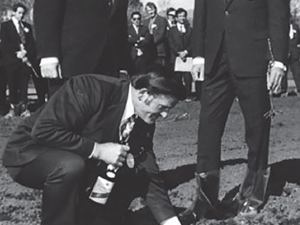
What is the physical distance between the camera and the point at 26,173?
4219 mm

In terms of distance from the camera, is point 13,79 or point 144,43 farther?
point 144,43

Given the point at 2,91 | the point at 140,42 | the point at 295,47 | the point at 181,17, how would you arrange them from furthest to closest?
the point at 295,47 → the point at 181,17 → the point at 140,42 → the point at 2,91

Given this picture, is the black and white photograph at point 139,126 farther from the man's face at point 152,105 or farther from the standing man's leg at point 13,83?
the standing man's leg at point 13,83

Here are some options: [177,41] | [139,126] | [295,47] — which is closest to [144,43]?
[177,41]

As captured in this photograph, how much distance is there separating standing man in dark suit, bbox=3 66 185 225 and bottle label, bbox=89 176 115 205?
62mm

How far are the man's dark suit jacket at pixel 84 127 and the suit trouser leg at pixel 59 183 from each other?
0.05m

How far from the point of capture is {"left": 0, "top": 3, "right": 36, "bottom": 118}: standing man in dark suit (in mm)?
12836

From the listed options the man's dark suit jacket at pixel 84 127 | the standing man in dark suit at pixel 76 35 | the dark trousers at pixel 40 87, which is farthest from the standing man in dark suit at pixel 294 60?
the man's dark suit jacket at pixel 84 127

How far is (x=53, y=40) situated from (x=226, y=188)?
2.15m

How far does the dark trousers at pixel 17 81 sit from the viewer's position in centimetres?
1291

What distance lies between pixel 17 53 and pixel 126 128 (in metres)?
9.05

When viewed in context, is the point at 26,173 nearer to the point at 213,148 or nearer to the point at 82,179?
the point at 82,179

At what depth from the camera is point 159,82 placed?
12.7ft

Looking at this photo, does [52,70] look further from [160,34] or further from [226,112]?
[160,34]
